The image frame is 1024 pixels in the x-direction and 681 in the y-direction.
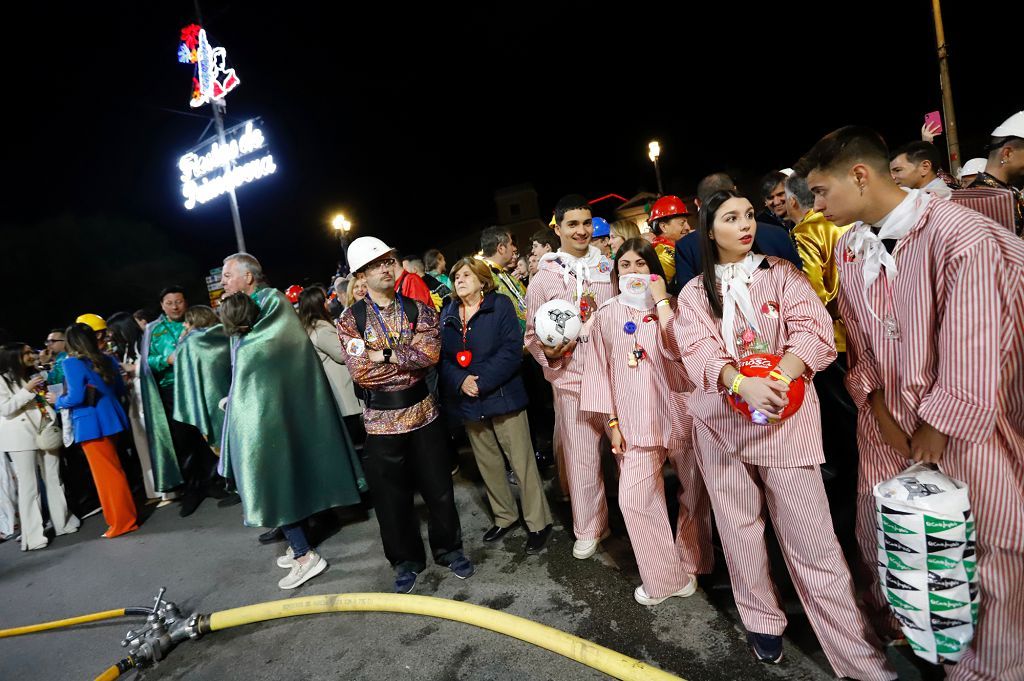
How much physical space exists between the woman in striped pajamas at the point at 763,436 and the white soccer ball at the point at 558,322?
991 mm

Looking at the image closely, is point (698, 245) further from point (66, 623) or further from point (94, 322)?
point (94, 322)

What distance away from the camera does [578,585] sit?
3.39m

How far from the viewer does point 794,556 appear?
2354mm

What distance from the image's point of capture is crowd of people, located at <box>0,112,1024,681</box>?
190 centimetres

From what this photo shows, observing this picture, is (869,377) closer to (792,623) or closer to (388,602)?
(792,623)

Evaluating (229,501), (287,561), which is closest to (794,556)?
(287,561)

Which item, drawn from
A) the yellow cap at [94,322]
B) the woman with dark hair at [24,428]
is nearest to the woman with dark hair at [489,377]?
the woman with dark hair at [24,428]

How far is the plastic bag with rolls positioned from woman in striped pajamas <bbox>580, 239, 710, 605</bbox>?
49.2 inches

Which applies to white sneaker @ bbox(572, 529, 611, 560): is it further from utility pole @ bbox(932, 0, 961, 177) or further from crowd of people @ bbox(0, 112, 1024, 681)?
utility pole @ bbox(932, 0, 961, 177)

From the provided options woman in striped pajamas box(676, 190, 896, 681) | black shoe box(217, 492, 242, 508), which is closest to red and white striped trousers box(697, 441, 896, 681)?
woman in striped pajamas box(676, 190, 896, 681)

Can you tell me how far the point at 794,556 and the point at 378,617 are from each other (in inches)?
99.2

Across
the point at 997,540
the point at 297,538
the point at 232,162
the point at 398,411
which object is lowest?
the point at 297,538

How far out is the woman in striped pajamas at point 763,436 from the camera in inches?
87.7

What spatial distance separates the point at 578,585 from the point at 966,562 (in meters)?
2.11
